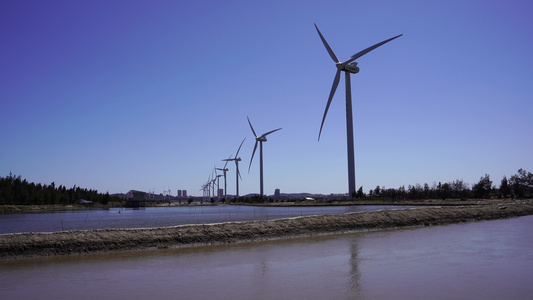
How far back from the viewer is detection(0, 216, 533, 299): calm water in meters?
12.0

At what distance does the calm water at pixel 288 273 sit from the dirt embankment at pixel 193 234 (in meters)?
0.93

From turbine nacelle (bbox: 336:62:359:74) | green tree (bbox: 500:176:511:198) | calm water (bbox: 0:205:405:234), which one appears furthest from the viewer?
green tree (bbox: 500:176:511:198)

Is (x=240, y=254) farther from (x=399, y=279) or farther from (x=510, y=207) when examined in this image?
(x=510, y=207)

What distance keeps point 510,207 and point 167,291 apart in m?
46.5

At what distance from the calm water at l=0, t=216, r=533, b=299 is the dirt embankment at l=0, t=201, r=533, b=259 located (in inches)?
36.7

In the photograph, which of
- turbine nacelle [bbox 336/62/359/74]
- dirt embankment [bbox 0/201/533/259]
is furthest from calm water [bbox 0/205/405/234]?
turbine nacelle [bbox 336/62/359/74]

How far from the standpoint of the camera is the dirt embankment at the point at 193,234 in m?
19.2

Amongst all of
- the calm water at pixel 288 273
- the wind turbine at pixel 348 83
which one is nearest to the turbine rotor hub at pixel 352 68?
the wind turbine at pixel 348 83

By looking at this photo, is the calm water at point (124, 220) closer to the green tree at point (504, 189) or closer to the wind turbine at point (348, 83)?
the wind turbine at point (348, 83)

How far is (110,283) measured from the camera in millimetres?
13625

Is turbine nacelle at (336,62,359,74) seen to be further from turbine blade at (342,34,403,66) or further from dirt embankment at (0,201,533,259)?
dirt embankment at (0,201,533,259)

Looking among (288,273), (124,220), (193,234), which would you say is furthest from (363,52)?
(288,273)

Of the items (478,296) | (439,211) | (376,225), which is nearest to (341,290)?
(478,296)

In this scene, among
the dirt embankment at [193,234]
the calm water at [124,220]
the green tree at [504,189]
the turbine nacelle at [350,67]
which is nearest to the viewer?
the dirt embankment at [193,234]
